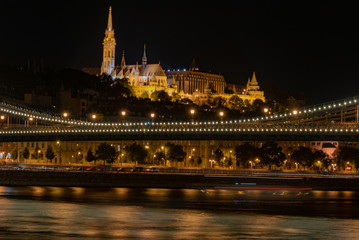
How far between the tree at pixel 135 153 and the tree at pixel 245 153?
Answer: 14.0 m

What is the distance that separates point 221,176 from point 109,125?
1502cm

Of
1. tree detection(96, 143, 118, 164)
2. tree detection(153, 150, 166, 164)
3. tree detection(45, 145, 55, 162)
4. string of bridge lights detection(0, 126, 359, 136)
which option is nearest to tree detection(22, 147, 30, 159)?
tree detection(45, 145, 55, 162)

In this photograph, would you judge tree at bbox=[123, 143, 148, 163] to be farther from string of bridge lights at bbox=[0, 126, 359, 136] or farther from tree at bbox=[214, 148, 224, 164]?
string of bridge lights at bbox=[0, 126, 359, 136]

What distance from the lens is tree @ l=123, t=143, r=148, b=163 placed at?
117688mm

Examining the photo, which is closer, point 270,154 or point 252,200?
point 252,200

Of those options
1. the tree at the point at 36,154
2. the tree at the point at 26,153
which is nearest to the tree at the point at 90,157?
the tree at the point at 36,154

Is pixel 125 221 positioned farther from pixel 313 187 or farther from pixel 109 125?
pixel 109 125

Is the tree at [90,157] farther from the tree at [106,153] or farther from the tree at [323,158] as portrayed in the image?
the tree at [323,158]

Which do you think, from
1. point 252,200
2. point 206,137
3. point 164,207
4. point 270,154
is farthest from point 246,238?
point 270,154

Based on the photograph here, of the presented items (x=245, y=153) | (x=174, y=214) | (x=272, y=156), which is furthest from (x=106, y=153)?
(x=174, y=214)

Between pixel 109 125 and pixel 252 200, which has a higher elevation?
pixel 109 125

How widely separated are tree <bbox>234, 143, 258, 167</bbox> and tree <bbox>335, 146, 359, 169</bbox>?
12999mm

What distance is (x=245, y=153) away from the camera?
11562 centimetres

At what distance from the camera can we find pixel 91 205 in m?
53.9
